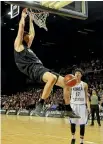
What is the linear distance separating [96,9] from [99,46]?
708 centimetres

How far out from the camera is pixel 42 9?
249 inches

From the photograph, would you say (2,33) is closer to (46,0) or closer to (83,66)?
(83,66)

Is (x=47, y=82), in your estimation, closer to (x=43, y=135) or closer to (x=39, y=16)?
(x=39, y=16)

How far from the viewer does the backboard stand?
6.10 meters

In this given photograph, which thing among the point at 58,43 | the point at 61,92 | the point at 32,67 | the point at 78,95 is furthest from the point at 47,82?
the point at 58,43

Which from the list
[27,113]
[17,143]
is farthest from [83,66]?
[17,143]

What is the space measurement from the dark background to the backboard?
38.5 ft

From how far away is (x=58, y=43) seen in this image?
27.3m

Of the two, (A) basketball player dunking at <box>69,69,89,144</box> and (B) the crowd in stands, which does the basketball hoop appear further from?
(B) the crowd in stands

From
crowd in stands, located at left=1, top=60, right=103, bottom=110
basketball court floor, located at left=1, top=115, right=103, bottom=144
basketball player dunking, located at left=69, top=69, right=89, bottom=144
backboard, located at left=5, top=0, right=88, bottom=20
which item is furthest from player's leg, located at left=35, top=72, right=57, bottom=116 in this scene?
crowd in stands, located at left=1, top=60, right=103, bottom=110

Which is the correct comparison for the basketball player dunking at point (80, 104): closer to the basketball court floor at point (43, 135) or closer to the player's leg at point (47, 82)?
the basketball court floor at point (43, 135)

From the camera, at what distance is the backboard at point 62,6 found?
6.10 m

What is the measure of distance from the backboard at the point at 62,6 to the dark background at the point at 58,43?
11739mm

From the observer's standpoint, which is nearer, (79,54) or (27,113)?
(27,113)
